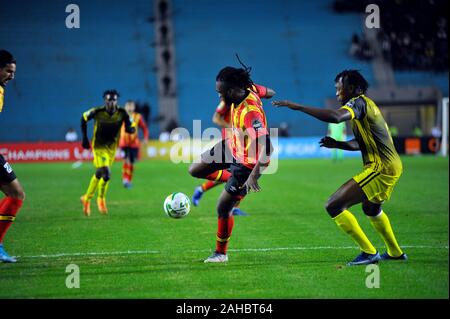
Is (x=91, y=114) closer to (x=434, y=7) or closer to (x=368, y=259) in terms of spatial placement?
(x=368, y=259)

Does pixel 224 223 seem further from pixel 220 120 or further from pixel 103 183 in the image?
pixel 103 183

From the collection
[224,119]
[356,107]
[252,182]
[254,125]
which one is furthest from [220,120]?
[356,107]

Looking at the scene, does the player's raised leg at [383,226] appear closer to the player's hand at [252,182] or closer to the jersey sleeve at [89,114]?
the player's hand at [252,182]

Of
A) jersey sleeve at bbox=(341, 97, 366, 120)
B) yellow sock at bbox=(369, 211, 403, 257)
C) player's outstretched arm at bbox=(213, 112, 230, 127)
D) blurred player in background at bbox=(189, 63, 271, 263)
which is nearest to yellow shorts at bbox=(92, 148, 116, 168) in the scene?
player's outstretched arm at bbox=(213, 112, 230, 127)

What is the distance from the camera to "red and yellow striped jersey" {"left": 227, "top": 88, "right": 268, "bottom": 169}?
8094 mm

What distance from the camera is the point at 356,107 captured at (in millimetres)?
7578

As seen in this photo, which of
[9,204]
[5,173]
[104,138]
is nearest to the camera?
[5,173]

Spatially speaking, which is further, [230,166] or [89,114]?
[89,114]

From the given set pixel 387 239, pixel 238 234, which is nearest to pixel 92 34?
pixel 238 234

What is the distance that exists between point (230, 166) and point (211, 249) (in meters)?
1.33

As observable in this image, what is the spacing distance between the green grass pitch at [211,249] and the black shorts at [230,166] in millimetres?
936

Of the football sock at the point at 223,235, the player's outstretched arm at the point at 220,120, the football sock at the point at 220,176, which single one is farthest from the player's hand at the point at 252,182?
the player's outstretched arm at the point at 220,120

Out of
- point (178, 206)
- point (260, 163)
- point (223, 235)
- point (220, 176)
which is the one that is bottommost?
point (223, 235)

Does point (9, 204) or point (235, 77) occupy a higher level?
point (235, 77)
